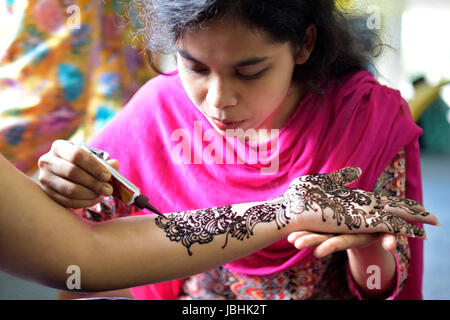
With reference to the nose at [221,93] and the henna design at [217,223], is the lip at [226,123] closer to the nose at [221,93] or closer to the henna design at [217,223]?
the nose at [221,93]

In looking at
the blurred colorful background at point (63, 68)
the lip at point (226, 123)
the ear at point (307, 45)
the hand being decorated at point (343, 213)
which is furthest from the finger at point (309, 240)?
the blurred colorful background at point (63, 68)

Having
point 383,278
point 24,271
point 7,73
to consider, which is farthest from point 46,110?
point 383,278

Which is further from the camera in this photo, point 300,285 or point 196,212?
point 300,285

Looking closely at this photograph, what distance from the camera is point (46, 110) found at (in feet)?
4.22

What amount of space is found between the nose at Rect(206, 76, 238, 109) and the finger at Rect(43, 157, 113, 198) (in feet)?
0.73

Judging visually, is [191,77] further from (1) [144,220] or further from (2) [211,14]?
(1) [144,220]

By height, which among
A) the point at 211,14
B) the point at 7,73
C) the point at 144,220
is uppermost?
the point at 7,73

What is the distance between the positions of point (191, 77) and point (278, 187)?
267 millimetres

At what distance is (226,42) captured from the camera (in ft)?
2.64

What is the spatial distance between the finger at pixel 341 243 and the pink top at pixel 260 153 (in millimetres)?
192

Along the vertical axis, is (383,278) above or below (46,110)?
below

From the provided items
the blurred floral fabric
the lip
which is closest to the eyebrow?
the lip
